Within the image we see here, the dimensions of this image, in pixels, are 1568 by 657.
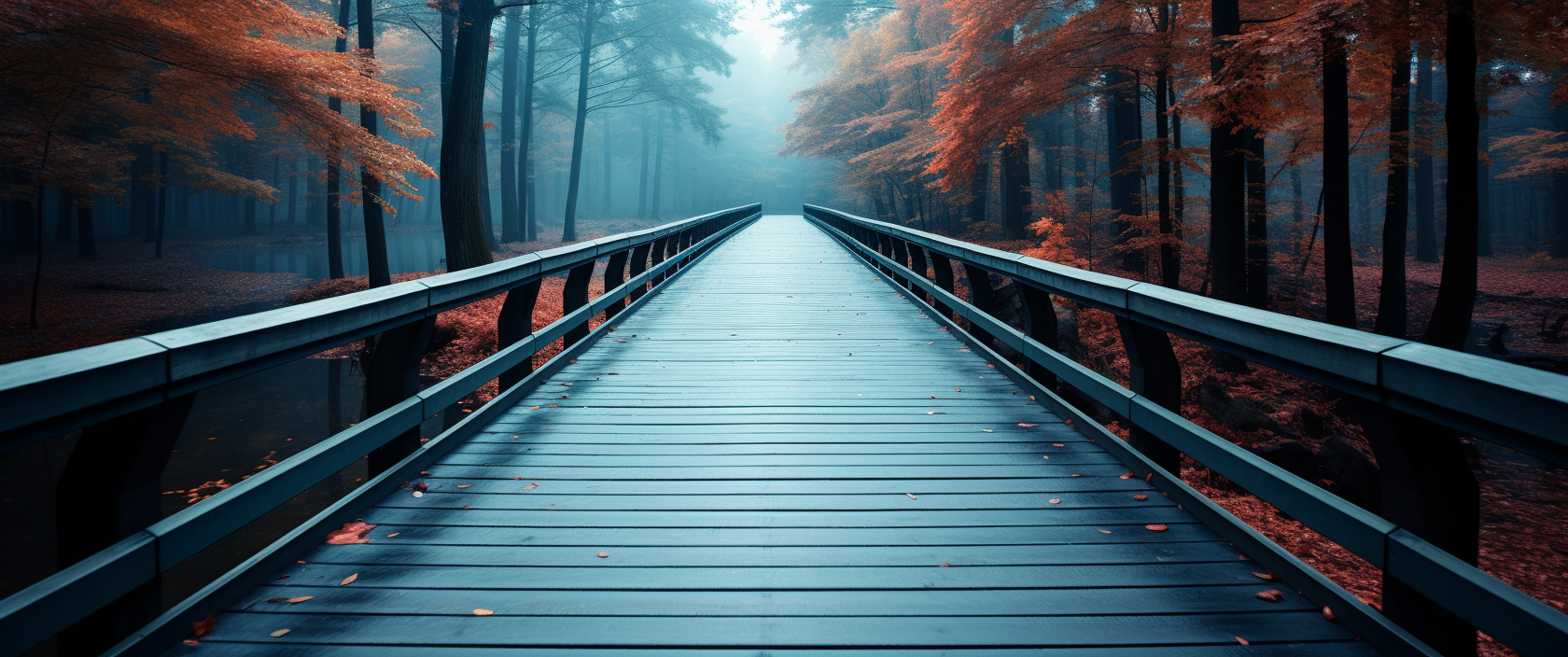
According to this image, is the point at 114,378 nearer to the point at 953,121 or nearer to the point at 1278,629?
the point at 1278,629

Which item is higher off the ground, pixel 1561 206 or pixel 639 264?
pixel 1561 206

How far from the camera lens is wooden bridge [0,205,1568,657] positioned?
1.81 m

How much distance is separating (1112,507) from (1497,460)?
28.6ft

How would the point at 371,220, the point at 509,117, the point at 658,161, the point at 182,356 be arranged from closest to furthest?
1. the point at 182,356
2. the point at 371,220
3. the point at 509,117
4. the point at 658,161

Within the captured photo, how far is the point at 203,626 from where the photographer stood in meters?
2.18

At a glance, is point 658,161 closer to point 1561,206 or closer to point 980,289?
point 1561,206

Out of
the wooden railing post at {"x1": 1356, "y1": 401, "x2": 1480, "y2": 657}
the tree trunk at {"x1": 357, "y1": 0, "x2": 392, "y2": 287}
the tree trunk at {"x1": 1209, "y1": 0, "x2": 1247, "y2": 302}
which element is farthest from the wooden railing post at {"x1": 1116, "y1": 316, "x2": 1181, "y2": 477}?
the tree trunk at {"x1": 357, "y1": 0, "x2": 392, "y2": 287}

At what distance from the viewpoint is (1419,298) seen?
17.7 m

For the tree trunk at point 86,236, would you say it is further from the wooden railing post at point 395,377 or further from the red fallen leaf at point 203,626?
the red fallen leaf at point 203,626

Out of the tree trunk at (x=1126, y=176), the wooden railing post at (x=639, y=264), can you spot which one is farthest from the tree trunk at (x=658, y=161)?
the wooden railing post at (x=639, y=264)

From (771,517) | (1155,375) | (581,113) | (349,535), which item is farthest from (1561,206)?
(349,535)

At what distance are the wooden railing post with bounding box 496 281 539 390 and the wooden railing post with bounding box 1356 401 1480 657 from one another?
13.4 ft

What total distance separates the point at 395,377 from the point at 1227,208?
34.2ft

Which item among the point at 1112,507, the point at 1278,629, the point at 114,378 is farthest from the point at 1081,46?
the point at 114,378
